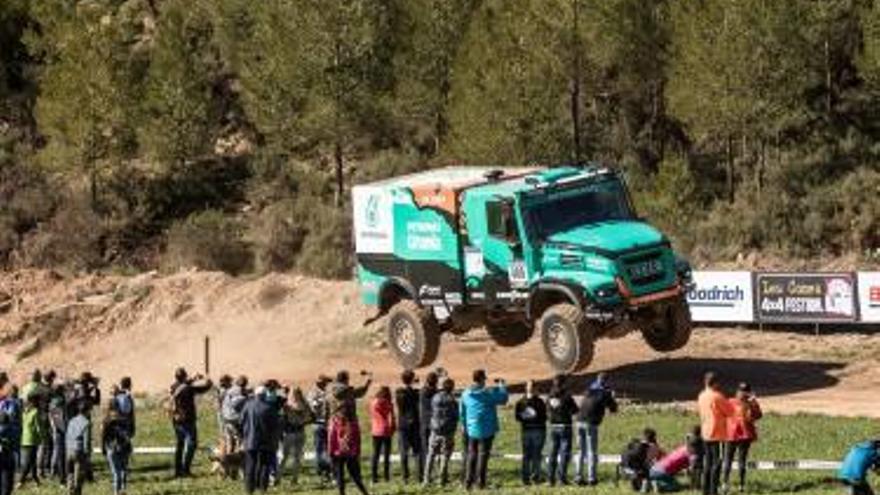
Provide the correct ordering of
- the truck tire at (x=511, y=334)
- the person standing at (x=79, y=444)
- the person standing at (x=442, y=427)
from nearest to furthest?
the person standing at (x=442, y=427) → the person standing at (x=79, y=444) → the truck tire at (x=511, y=334)

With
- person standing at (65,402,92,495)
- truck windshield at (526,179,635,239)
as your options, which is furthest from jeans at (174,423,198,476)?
truck windshield at (526,179,635,239)

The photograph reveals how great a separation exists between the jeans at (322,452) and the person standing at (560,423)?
349 centimetres

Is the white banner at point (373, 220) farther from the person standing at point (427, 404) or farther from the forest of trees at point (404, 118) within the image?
the forest of trees at point (404, 118)

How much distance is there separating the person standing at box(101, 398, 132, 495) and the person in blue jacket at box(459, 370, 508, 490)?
4.97 meters

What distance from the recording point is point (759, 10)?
1930 inches

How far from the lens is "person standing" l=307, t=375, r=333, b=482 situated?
22.9m

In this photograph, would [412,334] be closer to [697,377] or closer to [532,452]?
[697,377]

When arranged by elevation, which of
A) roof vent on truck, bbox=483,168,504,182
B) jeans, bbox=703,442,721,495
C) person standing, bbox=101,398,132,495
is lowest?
jeans, bbox=703,442,721,495

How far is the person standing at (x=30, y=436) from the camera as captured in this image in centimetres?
2455

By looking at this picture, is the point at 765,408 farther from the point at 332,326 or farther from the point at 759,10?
the point at 759,10

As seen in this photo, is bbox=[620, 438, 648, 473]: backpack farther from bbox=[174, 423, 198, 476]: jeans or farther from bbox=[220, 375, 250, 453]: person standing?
bbox=[174, 423, 198, 476]: jeans

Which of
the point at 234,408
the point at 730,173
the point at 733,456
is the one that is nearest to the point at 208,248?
the point at 730,173

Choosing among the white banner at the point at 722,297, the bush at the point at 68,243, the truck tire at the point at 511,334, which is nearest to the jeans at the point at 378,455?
the truck tire at the point at 511,334

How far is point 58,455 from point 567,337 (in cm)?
1092
